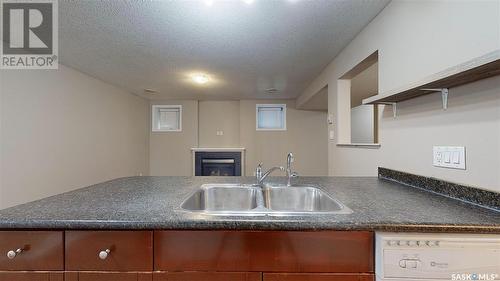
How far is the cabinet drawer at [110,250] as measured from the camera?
34.3 inches

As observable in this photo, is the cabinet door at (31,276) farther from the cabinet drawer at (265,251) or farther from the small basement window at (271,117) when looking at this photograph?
the small basement window at (271,117)

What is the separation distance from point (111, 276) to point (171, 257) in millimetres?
241

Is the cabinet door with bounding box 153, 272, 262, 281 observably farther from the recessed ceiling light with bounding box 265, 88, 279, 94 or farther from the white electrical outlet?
the recessed ceiling light with bounding box 265, 88, 279, 94

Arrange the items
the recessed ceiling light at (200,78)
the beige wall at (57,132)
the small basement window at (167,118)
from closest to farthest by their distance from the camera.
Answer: the beige wall at (57,132), the recessed ceiling light at (200,78), the small basement window at (167,118)

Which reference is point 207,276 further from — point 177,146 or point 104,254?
point 177,146

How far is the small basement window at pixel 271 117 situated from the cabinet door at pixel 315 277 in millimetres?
5086

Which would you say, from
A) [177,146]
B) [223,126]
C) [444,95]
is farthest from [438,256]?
[177,146]

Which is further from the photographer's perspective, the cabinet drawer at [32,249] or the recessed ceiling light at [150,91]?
the recessed ceiling light at [150,91]

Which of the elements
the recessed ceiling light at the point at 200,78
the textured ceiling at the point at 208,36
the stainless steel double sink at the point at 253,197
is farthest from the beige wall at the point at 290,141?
the stainless steel double sink at the point at 253,197

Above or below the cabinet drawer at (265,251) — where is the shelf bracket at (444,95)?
above

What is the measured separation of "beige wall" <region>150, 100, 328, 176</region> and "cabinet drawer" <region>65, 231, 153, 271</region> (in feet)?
16.3

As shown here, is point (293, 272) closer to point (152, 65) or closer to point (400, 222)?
point (400, 222)

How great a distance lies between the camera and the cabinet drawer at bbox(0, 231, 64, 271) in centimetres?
86

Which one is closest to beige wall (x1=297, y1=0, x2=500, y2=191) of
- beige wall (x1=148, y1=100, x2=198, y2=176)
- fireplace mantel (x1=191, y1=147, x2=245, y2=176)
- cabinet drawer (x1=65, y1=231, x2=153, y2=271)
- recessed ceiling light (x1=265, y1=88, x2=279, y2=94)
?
cabinet drawer (x1=65, y1=231, x2=153, y2=271)
